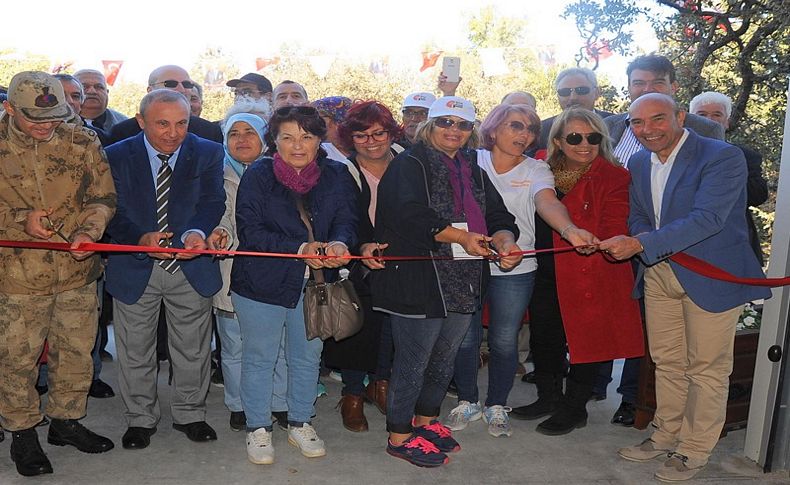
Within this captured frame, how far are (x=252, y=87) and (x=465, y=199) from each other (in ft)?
8.27

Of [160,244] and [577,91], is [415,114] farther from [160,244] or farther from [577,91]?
[160,244]

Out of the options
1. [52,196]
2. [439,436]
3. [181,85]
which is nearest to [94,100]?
[181,85]

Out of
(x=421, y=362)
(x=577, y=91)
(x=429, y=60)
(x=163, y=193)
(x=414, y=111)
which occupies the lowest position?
(x=421, y=362)

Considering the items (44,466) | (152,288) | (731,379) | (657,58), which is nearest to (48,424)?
(44,466)

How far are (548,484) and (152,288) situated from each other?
2.34 metres

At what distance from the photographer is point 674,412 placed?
4.34 meters

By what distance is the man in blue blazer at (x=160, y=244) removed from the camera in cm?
421

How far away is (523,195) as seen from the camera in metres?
4.53

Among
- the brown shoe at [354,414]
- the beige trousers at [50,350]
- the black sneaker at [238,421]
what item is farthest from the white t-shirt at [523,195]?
the beige trousers at [50,350]

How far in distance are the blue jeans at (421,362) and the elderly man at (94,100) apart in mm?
3221

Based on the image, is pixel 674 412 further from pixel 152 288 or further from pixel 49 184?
pixel 49 184

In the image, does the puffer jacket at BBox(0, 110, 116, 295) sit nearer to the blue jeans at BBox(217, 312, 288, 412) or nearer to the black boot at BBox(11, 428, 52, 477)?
the black boot at BBox(11, 428, 52, 477)

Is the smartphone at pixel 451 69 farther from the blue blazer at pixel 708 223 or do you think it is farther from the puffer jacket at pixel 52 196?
the puffer jacket at pixel 52 196

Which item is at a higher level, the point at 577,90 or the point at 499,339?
the point at 577,90
